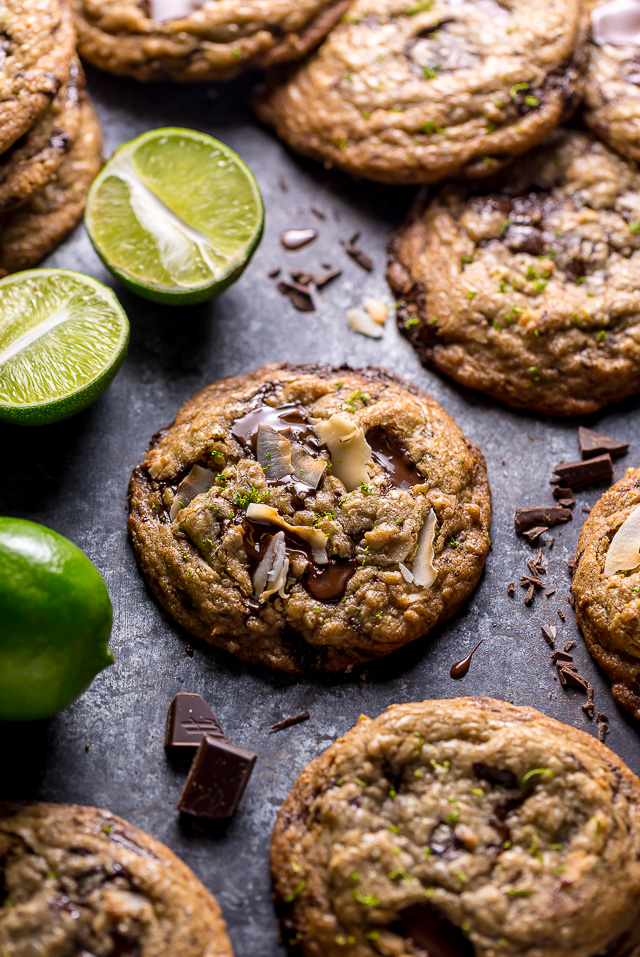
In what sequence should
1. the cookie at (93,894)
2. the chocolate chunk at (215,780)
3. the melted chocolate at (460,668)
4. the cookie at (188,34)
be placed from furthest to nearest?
the cookie at (188,34), the melted chocolate at (460,668), the chocolate chunk at (215,780), the cookie at (93,894)

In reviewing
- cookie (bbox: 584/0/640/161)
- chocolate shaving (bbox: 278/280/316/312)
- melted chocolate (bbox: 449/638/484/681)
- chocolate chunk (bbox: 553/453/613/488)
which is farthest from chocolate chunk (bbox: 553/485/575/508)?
cookie (bbox: 584/0/640/161)

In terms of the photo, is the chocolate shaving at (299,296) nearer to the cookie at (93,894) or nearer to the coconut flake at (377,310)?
the coconut flake at (377,310)

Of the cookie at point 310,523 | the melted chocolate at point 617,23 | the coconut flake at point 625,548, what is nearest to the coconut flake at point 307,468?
the cookie at point 310,523

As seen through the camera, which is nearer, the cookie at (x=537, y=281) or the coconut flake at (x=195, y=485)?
the coconut flake at (x=195, y=485)

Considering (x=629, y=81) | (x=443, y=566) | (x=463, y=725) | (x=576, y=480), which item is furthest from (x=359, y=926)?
(x=629, y=81)

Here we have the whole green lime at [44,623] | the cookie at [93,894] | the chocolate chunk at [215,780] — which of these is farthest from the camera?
the chocolate chunk at [215,780]
